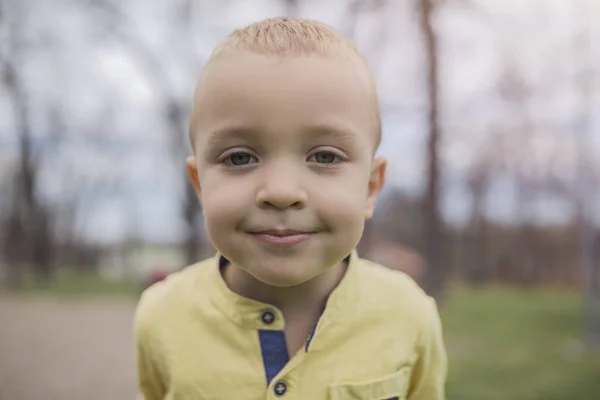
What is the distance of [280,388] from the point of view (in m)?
0.62

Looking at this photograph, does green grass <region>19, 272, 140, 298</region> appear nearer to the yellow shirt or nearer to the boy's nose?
the yellow shirt

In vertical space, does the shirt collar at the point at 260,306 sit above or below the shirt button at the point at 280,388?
above

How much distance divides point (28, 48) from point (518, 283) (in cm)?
256

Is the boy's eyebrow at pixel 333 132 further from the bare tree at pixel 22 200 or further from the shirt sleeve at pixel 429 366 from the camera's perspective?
the bare tree at pixel 22 200

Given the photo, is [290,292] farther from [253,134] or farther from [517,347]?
[517,347]

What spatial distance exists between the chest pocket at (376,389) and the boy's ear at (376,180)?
195 millimetres

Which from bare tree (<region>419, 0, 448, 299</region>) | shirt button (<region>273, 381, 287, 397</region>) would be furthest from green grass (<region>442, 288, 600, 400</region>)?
shirt button (<region>273, 381, 287, 397</region>)

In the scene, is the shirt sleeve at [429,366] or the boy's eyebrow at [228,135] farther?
the shirt sleeve at [429,366]

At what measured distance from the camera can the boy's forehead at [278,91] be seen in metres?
0.54

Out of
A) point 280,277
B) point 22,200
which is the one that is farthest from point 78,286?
point 280,277

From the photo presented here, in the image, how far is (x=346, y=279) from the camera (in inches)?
27.3

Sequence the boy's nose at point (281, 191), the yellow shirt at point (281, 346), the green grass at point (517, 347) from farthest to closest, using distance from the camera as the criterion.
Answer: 1. the green grass at point (517, 347)
2. the yellow shirt at point (281, 346)
3. the boy's nose at point (281, 191)

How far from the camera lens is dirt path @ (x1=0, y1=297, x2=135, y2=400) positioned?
224 cm

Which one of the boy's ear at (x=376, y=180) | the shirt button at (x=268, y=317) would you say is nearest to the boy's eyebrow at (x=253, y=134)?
the boy's ear at (x=376, y=180)
